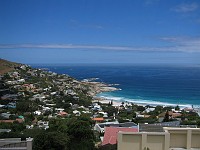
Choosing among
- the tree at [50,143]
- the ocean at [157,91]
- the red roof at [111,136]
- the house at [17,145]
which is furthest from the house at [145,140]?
the ocean at [157,91]

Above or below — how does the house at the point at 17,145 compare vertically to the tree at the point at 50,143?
above

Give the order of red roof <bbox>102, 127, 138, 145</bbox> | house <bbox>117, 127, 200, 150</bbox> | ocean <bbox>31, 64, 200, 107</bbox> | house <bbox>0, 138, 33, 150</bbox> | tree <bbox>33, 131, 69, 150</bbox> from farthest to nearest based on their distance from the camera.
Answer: ocean <bbox>31, 64, 200, 107</bbox>, red roof <bbox>102, 127, 138, 145</bbox>, tree <bbox>33, 131, 69, 150</bbox>, house <bbox>0, 138, 33, 150</bbox>, house <bbox>117, 127, 200, 150</bbox>

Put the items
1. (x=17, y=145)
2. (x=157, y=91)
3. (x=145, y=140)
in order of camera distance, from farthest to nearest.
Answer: (x=157, y=91), (x=17, y=145), (x=145, y=140)

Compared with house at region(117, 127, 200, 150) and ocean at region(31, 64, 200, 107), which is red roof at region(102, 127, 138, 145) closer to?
house at region(117, 127, 200, 150)

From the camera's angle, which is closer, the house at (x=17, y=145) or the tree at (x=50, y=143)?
the house at (x=17, y=145)

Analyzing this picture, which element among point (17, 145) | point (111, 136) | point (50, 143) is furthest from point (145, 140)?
point (111, 136)

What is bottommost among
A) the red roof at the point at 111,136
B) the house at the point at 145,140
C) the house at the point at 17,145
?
the red roof at the point at 111,136

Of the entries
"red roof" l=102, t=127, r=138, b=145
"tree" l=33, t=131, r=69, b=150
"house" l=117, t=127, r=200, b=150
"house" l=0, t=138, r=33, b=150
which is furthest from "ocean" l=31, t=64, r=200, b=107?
"house" l=117, t=127, r=200, b=150

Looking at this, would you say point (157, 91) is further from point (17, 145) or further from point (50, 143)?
point (17, 145)

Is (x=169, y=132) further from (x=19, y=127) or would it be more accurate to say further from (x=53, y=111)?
(x=53, y=111)

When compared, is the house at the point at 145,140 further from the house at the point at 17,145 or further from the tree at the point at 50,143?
the tree at the point at 50,143

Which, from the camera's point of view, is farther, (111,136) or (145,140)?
(111,136)

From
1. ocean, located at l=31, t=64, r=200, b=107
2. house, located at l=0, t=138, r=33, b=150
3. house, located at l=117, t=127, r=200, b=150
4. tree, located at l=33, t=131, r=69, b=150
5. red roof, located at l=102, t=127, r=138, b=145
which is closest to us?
house, located at l=117, t=127, r=200, b=150

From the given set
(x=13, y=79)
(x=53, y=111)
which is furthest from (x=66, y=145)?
(x=13, y=79)
